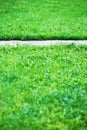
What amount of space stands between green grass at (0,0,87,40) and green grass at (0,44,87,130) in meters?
1.80

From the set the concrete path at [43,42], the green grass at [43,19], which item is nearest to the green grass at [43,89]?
the concrete path at [43,42]

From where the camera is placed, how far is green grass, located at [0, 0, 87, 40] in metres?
10.3

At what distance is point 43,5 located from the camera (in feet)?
57.2

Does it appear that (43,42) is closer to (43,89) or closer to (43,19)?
(43,19)

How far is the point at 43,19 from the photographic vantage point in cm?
→ 1316

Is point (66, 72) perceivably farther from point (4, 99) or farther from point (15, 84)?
point (4, 99)

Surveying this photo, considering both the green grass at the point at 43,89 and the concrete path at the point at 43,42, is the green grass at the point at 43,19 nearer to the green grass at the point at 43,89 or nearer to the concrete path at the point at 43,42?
the concrete path at the point at 43,42

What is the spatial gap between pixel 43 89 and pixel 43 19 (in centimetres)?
754

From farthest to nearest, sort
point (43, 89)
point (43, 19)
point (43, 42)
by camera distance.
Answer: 1. point (43, 19)
2. point (43, 42)
3. point (43, 89)

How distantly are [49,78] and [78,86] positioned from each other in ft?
2.13

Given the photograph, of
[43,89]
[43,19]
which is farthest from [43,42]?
[43,89]

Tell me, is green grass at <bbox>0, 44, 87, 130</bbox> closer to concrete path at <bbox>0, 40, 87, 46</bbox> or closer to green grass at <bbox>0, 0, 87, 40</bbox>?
concrete path at <bbox>0, 40, 87, 46</bbox>

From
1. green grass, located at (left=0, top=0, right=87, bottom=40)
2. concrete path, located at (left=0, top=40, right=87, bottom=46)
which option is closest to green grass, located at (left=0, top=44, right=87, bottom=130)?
concrete path, located at (left=0, top=40, right=87, bottom=46)

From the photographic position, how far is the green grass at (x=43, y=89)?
16.0 ft
